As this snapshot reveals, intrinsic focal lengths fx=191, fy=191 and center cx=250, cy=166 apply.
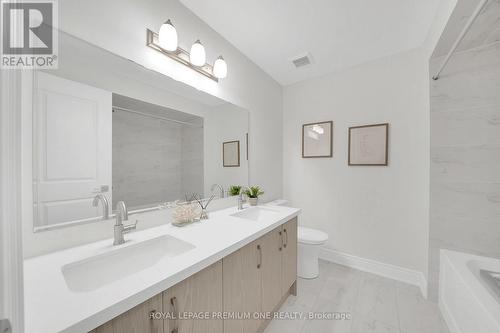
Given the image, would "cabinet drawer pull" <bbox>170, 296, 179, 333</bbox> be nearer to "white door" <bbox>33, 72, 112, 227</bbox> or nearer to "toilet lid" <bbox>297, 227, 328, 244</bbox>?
"white door" <bbox>33, 72, 112, 227</bbox>

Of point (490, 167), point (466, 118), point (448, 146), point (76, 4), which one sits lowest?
point (490, 167)

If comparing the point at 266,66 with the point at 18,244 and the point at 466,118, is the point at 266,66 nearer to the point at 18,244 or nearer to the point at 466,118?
the point at 466,118

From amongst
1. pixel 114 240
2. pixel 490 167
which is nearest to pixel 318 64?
pixel 490 167

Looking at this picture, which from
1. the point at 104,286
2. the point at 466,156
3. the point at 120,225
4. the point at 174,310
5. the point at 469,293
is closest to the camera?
the point at 104,286

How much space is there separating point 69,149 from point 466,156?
9.07 feet

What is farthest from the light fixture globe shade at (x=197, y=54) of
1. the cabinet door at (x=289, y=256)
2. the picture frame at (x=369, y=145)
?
the picture frame at (x=369, y=145)

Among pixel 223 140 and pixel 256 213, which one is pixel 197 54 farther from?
pixel 256 213

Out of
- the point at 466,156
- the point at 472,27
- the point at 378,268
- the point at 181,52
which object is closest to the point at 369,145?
the point at 466,156

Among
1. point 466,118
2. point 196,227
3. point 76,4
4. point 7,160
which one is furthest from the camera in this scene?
point 466,118

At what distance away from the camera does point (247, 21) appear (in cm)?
164

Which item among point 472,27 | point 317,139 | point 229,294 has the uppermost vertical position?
point 472,27

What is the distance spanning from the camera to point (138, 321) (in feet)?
2.16

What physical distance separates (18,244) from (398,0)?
2319 millimetres

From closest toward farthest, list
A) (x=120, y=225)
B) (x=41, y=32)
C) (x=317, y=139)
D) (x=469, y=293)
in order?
(x=41, y=32)
(x=120, y=225)
(x=469, y=293)
(x=317, y=139)
